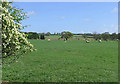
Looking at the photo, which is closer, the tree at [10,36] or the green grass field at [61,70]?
the tree at [10,36]

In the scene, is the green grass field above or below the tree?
below

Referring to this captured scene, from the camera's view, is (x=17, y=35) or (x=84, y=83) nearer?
(x=17, y=35)

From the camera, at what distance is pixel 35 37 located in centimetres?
14975

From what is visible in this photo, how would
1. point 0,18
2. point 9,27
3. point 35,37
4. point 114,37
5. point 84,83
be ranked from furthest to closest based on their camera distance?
point 114,37 → point 35,37 → point 84,83 → point 9,27 → point 0,18

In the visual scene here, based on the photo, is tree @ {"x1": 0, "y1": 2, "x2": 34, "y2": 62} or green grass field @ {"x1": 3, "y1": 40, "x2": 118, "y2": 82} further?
green grass field @ {"x1": 3, "y1": 40, "x2": 118, "y2": 82}

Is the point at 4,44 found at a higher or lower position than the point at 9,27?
lower

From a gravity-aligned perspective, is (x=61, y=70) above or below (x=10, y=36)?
below

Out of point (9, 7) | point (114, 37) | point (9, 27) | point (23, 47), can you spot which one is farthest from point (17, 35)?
point (114, 37)

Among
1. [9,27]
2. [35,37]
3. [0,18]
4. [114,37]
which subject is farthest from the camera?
[114,37]

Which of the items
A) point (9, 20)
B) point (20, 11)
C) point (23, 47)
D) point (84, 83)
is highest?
point (20, 11)

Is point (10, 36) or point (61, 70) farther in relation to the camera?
point (61, 70)

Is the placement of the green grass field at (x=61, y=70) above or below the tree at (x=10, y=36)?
below

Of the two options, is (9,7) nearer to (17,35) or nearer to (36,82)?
(17,35)

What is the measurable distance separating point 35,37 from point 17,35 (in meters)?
144
